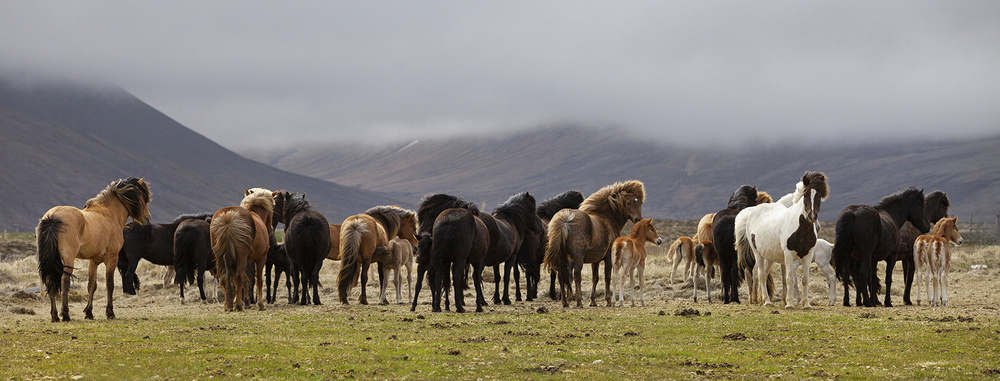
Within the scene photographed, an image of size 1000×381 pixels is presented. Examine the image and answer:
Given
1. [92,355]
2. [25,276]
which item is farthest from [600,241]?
[25,276]

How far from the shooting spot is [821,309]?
15.6m

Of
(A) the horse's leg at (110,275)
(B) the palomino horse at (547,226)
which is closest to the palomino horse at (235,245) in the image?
(A) the horse's leg at (110,275)

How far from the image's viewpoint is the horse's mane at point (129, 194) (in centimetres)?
1498

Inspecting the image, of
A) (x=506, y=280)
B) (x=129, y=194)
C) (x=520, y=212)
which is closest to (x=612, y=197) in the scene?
(x=520, y=212)

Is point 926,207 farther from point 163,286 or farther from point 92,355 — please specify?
point 163,286

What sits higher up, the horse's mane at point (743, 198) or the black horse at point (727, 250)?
the horse's mane at point (743, 198)

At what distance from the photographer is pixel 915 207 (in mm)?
18688

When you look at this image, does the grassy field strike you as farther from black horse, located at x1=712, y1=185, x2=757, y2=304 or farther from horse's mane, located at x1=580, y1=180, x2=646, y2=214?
black horse, located at x1=712, y1=185, x2=757, y2=304

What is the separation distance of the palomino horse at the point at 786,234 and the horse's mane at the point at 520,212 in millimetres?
4414

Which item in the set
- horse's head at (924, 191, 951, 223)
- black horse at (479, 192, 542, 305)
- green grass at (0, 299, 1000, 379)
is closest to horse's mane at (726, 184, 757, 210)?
horse's head at (924, 191, 951, 223)

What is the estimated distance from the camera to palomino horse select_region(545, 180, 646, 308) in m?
17.0

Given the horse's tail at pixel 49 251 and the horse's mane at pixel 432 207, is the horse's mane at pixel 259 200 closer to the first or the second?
the horse's mane at pixel 432 207

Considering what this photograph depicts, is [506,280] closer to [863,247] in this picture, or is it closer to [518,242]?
[518,242]

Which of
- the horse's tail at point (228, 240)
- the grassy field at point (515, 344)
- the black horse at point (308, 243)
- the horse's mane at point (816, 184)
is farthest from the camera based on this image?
the black horse at point (308, 243)
